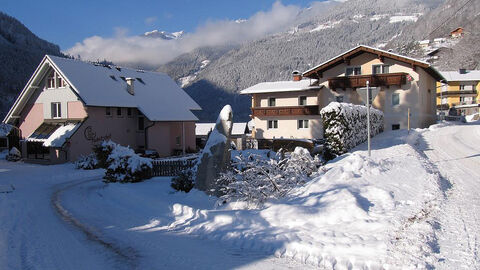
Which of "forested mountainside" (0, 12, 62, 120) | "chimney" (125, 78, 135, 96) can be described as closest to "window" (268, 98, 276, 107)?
"chimney" (125, 78, 135, 96)

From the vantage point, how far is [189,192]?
43.7 ft

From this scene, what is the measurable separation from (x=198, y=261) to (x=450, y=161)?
1177 cm

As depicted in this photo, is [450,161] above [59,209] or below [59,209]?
above

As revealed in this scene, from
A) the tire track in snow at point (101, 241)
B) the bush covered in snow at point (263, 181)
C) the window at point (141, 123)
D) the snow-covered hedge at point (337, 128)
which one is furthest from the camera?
the window at point (141, 123)

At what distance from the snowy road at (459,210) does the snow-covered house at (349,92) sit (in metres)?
15.5

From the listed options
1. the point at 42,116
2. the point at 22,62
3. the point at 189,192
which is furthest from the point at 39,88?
the point at 22,62

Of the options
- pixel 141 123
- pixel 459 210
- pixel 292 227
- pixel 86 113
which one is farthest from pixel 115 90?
pixel 459 210

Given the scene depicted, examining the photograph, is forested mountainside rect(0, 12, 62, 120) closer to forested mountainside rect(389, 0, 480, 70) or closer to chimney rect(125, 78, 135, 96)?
chimney rect(125, 78, 135, 96)

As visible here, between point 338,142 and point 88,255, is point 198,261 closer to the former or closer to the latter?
point 88,255

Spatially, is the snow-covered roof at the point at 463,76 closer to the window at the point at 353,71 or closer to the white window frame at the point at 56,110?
the window at the point at 353,71

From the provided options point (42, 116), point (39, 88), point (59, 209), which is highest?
point (39, 88)

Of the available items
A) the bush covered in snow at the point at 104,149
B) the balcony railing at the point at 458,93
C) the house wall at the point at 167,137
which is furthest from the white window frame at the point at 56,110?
the balcony railing at the point at 458,93

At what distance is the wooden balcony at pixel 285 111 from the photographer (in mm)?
35656

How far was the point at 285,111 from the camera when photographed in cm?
3681
